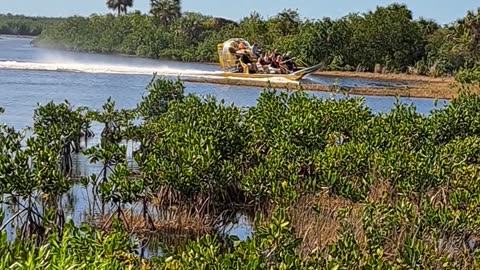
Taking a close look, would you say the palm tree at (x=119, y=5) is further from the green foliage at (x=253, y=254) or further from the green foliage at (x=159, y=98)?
the green foliage at (x=253, y=254)

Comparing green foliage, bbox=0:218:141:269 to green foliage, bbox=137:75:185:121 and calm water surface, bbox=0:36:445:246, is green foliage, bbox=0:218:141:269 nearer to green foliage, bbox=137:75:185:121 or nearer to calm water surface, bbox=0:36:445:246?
green foliage, bbox=137:75:185:121

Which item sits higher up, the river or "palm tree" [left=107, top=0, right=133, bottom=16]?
"palm tree" [left=107, top=0, right=133, bottom=16]

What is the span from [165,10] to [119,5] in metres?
13.9

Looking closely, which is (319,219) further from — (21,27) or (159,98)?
(21,27)

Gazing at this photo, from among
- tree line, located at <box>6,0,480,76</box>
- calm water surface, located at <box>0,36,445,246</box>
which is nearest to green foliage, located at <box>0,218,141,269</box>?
calm water surface, located at <box>0,36,445,246</box>

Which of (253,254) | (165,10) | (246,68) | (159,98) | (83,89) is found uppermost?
(165,10)

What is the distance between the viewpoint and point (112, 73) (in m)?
41.0

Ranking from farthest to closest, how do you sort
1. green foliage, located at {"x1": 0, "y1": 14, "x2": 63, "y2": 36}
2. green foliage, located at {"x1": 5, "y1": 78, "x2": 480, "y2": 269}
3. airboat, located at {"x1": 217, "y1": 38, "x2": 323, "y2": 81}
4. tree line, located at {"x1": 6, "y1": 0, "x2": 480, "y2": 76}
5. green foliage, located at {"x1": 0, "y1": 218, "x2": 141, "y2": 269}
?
green foliage, located at {"x1": 0, "y1": 14, "x2": 63, "y2": 36}
tree line, located at {"x1": 6, "y1": 0, "x2": 480, "y2": 76}
airboat, located at {"x1": 217, "y1": 38, "x2": 323, "y2": 81}
green foliage, located at {"x1": 5, "y1": 78, "x2": 480, "y2": 269}
green foliage, located at {"x1": 0, "y1": 218, "x2": 141, "y2": 269}

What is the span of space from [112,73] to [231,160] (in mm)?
29703

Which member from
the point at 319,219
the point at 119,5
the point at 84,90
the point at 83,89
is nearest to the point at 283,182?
the point at 319,219

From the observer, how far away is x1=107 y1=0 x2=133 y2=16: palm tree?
92250 millimetres

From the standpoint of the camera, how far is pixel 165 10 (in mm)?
80125

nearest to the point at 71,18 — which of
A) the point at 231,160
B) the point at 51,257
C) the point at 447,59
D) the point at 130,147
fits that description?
the point at 447,59

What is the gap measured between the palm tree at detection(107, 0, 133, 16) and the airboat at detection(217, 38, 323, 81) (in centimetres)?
5234
